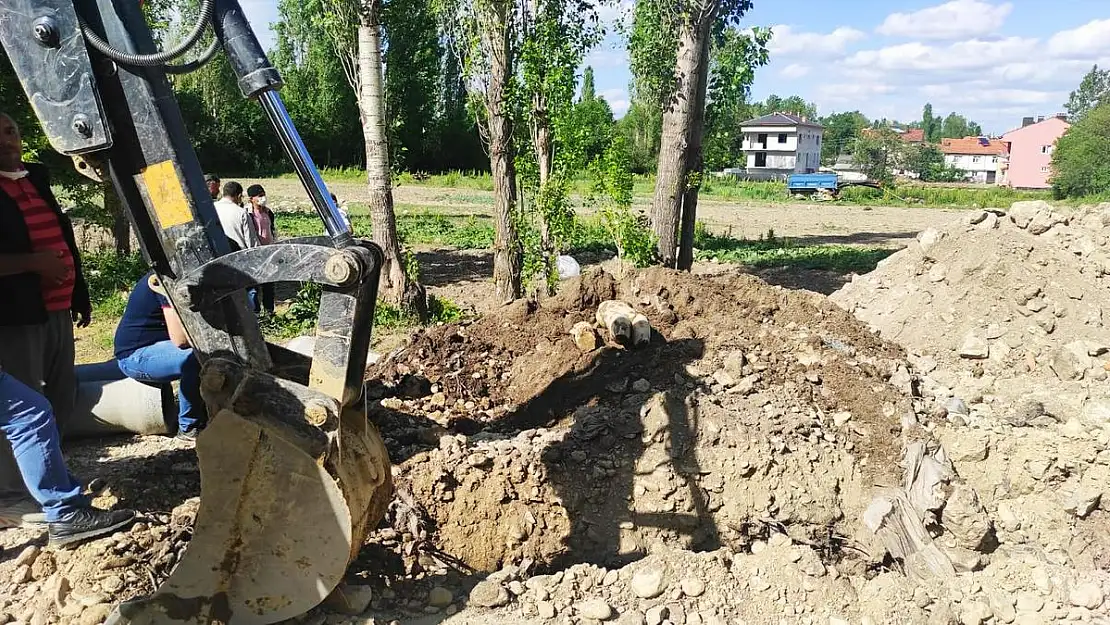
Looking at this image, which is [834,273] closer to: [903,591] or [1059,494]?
[1059,494]

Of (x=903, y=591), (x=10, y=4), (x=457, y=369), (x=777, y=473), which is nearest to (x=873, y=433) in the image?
(x=777, y=473)

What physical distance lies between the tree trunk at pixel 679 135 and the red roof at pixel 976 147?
301 feet

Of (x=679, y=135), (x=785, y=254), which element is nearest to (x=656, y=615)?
(x=679, y=135)

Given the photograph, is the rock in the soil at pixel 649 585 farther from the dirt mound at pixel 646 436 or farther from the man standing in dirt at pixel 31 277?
the man standing in dirt at pixel 31 277

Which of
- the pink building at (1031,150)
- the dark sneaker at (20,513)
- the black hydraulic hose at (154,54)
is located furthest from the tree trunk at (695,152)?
the pink building at (1031,150)

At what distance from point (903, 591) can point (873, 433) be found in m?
1.52

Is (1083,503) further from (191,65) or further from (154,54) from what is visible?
(154,54)

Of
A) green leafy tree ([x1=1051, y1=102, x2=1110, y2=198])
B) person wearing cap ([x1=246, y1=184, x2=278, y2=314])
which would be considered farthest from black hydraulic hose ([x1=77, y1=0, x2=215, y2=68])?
green leafy tree ([x1=1051, y1=102, x2=1110, y2=198])

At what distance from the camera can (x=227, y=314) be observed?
323cm

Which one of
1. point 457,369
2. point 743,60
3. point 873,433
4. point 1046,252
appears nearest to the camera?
point 873,433

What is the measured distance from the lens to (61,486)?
373 centimetres

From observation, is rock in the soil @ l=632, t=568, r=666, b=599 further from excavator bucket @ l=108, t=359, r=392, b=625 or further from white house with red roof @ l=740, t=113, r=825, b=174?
white house with red roof @ l=740, t=113, r=825, b=174

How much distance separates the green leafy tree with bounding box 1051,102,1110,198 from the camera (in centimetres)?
3794

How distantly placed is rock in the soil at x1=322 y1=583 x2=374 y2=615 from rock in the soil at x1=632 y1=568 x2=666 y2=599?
116cm
